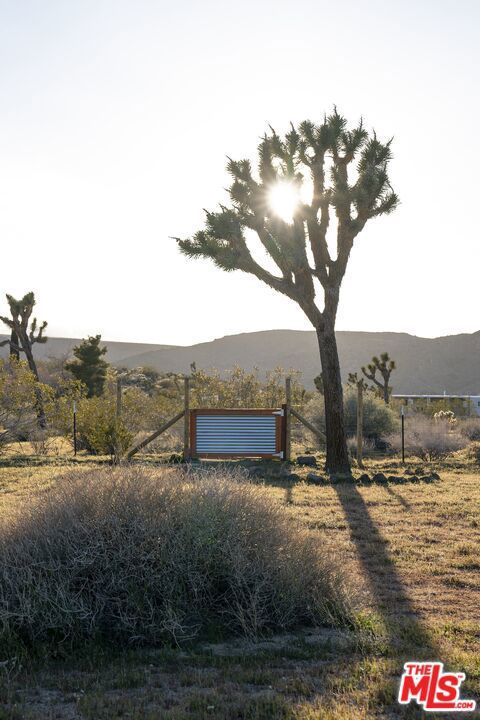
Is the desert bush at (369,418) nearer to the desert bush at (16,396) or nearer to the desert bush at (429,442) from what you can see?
the desert bush at (429,442)

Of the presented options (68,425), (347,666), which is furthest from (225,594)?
(68,425)

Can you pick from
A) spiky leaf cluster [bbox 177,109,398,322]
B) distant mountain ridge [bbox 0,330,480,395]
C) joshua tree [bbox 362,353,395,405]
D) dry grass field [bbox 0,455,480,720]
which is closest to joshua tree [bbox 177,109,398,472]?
spiky leaf cluster [bbox 177,109,398,322]

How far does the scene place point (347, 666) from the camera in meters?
5.30

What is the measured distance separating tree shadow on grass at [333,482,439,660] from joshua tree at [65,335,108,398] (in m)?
26.7

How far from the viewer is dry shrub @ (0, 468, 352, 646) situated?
18.9 ft

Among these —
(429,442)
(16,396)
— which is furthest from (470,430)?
(16,396)

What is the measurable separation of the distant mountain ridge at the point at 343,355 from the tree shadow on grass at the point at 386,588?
259 ft

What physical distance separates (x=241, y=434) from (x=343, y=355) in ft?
301

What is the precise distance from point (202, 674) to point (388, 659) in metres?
1.31

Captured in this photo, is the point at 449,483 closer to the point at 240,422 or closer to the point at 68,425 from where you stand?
the point at 240,422

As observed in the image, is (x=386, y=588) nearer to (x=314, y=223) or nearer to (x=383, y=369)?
(x=314, y=223)

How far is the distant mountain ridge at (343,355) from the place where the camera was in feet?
316

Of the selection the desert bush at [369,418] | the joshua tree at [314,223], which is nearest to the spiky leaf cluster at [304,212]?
the joshua tree at [314,223]

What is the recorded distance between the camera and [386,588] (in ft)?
25.6
